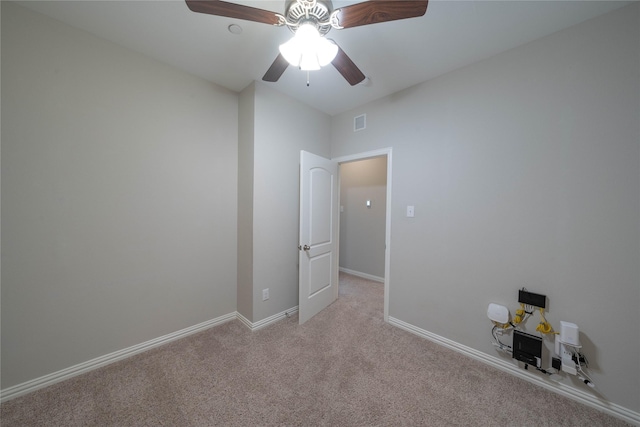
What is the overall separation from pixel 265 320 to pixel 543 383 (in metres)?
2.38

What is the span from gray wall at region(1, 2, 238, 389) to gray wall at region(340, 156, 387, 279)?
256cm

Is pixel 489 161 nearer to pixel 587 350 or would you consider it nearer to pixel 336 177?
pixel 587 350

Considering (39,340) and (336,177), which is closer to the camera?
(39,340)

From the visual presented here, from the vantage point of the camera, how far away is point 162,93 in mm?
1996

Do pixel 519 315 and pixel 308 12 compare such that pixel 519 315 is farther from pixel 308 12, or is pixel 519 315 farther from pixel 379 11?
pixel 308 12

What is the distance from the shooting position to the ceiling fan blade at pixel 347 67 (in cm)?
135

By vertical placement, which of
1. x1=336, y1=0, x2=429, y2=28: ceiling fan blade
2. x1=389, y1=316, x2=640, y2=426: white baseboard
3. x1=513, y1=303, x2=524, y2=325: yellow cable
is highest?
x1=336, y1=0, x2=429, y2=28: ceiling fan blade

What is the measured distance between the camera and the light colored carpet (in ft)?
4.47

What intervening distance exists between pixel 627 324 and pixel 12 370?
157 inches

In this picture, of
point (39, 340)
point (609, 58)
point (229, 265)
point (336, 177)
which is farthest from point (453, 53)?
point (39, 340)

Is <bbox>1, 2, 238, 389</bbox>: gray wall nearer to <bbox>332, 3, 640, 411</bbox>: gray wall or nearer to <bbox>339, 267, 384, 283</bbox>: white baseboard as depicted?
<bbox>332, 3, 640, 411</bbox>: gray wall

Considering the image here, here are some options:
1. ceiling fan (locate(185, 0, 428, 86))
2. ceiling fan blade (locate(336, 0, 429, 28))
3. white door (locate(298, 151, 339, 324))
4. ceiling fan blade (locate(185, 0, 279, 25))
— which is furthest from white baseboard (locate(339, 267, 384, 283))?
ceiling fan blade (locate(185, 0, 279, 25))

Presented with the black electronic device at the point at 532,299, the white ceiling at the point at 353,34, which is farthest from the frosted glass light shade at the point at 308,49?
the black electronic device at the point at 532,299

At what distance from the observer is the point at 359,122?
108 inches
